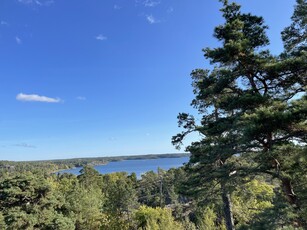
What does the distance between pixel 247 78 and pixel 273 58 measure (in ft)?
3.42

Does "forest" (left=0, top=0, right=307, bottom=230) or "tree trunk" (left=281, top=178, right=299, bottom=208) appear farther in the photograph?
"tree trunk" (left=281, top=178, right=299, bottom=208)

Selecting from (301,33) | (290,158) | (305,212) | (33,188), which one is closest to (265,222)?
(305,212)

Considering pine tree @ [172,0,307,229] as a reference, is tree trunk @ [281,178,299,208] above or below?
below

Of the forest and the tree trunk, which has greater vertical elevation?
the forest

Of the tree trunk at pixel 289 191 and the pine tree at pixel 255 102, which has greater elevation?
the pine tree at pixel 255 102

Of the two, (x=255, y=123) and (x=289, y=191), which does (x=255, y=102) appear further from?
(x=289, y=191)

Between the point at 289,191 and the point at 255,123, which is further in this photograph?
the point at 289,191

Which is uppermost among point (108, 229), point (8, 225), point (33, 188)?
point (33, 188)

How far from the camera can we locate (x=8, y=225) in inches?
617

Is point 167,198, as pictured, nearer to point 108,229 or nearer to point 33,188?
point 108,229

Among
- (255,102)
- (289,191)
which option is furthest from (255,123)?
(289,191)

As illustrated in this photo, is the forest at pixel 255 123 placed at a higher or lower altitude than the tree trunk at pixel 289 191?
higher

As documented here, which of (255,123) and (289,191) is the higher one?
(255,123)

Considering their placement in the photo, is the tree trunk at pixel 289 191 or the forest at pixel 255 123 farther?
the tree trunk at pixel 289 191
